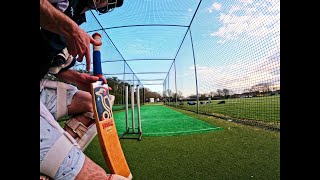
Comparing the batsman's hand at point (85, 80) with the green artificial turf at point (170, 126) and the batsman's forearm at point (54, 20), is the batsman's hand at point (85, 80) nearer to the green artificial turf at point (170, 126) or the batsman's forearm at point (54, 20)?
the batsman's forearm at point (54, 20)

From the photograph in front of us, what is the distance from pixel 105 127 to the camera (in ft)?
3.31

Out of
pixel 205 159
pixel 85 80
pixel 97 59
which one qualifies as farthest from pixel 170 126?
pixel 97 59

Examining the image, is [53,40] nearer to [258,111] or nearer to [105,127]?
[105,127]

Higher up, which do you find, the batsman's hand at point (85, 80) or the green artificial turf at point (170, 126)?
the batsman's hand at point (85, 80)

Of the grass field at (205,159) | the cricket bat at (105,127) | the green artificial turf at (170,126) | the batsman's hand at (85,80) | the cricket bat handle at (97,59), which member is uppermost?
the cricket bat handle at (97,59)

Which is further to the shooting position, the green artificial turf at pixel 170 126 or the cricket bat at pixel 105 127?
the green artificial turf at pixel 170 126

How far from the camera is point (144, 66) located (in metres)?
16.4

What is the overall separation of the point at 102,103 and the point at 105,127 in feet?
0.39

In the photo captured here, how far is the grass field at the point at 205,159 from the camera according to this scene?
5.14ft

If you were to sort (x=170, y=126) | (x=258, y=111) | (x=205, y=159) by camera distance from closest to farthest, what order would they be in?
(x=205, y=159)
(x=170, y=126)
(x=258, y=111)

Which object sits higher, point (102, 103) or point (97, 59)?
point (97, 59)

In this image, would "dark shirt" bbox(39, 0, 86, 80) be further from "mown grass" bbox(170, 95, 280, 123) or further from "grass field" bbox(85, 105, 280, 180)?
"mown grass" bbox(170, 95, 280, 123)

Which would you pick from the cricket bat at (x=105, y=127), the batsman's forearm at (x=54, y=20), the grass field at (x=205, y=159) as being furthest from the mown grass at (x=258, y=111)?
the batsman's forearm at (x=54, y=20)
